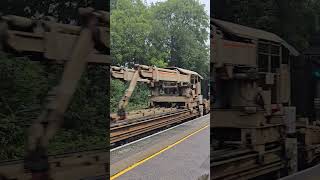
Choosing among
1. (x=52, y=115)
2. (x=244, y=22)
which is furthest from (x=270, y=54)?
(x=52, y=115)

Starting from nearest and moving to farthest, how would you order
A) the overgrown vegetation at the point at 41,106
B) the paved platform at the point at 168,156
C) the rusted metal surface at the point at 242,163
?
the overgrown vegetation at the point at 41,106
the paved platform at the point at 168,156
the rusted metal surface at the point at 242,163

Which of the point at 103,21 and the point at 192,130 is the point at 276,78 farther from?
the point at 103,21

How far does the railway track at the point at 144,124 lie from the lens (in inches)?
100

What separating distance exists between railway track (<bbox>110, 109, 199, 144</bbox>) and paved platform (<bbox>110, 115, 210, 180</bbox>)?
0.05 metres

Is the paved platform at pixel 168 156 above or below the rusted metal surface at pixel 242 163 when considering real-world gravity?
above

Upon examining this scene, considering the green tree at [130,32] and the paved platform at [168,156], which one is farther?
the paved platform at [168,156]

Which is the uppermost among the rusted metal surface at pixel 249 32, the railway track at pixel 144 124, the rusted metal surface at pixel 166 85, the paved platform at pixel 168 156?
the rusted metal surface at pixel 249 32

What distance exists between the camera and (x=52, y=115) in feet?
7.28

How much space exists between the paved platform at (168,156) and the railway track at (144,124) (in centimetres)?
5

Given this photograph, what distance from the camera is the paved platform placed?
260cm

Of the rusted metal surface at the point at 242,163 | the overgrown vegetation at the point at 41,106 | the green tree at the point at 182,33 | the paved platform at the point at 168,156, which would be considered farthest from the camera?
the rusted metal surface at the point at 242,163

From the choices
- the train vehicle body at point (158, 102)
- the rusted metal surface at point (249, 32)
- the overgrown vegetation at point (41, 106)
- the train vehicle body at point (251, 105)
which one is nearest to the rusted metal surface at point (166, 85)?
the train vehicle body at point (158, 102)

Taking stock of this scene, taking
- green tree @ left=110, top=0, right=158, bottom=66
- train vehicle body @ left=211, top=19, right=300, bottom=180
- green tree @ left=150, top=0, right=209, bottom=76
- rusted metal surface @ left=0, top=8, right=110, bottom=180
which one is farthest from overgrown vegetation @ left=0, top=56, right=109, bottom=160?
train vehicle body @ left=211, top=19, right=300, bottom=180

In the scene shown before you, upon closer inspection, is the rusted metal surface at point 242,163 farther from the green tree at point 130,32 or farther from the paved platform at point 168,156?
the green tree at point 130,32
